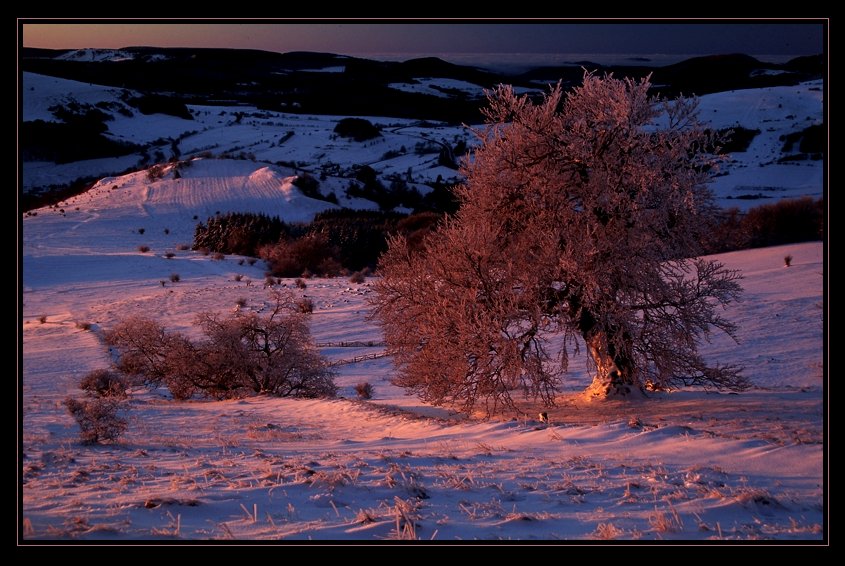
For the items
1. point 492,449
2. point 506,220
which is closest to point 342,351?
point 506,220

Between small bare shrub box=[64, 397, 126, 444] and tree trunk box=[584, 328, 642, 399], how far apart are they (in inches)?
253

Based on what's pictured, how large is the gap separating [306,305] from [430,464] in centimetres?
1498

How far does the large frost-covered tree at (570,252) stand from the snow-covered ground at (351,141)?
22.0 meters

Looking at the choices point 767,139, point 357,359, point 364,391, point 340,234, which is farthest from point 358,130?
point 364,391

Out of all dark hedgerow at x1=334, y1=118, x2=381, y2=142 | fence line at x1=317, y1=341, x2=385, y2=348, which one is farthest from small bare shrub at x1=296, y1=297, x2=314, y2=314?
dark hedgerow at x1=334, y1=118, x2=381, y2=142

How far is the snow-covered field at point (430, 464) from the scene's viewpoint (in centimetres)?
511

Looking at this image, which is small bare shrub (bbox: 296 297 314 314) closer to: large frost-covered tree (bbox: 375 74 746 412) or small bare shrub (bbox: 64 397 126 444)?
large frost-covered tree (bbox: 375 74 746 412)

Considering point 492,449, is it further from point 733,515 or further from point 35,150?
point 35,150

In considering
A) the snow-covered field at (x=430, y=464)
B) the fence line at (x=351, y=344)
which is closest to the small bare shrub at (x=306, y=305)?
the fence line at (x=351, y=344)

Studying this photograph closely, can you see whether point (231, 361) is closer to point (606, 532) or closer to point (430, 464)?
point (430, 464)

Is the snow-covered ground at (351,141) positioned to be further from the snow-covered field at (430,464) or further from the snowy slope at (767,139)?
the snow-covered field at (430,464)

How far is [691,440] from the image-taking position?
8086mm

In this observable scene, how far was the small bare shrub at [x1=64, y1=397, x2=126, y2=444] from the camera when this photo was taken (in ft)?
27.2

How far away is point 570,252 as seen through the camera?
32.4 ft
